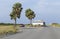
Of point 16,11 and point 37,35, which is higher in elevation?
point 16,11

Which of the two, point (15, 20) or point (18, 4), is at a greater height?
point (18, 4)

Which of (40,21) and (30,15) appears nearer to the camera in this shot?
(30,15)

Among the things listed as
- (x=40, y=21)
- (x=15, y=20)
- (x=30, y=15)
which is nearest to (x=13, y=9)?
(x=15, y=20)

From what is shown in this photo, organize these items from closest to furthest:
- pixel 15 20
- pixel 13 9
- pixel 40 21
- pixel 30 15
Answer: pixel 15 20
pixel 13 9
pixel 30 15
pixel 40 21

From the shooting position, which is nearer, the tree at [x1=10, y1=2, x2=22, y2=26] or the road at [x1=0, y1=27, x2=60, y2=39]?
the road at [x1=0, y1=27, x2=60, y2=39]

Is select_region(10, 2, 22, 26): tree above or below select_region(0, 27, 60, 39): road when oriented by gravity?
above

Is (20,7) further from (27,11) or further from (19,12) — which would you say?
(27,11)

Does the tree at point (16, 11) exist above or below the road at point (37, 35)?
above

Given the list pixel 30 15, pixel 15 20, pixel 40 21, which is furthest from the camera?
pixel 40 21

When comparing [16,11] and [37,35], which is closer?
[37,35]

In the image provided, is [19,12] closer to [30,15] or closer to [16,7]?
[16,7]

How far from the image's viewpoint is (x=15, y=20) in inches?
3775

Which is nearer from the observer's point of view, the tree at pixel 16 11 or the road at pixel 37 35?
the road at pixel 37 35

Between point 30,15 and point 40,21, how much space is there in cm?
4619
